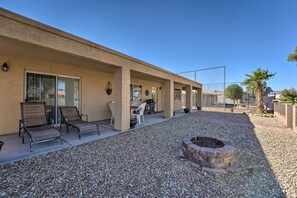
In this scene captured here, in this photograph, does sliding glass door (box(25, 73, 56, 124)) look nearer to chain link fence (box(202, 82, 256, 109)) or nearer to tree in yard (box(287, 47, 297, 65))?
chain link fence (box(202, 82, 256, 109))

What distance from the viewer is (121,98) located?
5297mm

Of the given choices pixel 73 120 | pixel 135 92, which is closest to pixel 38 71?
pixel 73 120

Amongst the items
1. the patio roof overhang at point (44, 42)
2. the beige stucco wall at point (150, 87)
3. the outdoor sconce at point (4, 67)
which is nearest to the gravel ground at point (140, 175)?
the patio roof overhang at point (44, 42)

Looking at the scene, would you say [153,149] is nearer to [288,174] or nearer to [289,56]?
[288,174]

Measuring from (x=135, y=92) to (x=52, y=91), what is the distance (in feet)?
17.7

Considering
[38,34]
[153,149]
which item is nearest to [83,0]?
[38,34]

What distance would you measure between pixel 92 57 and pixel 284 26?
12767 millimetres

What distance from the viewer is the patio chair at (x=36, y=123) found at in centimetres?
363

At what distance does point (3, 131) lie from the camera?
4.57 metres

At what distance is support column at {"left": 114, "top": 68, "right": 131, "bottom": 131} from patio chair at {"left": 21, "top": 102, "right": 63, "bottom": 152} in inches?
82.7

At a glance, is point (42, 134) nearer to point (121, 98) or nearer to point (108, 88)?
point (121, 98)

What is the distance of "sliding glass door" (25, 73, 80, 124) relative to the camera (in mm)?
5178

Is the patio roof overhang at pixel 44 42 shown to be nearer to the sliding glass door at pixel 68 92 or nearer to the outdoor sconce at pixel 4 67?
the outdoor sconce at pixel 4 67

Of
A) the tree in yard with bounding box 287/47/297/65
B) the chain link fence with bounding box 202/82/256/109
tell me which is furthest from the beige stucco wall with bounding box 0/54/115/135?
the tree in yard with bounding box 287/47/297/65
